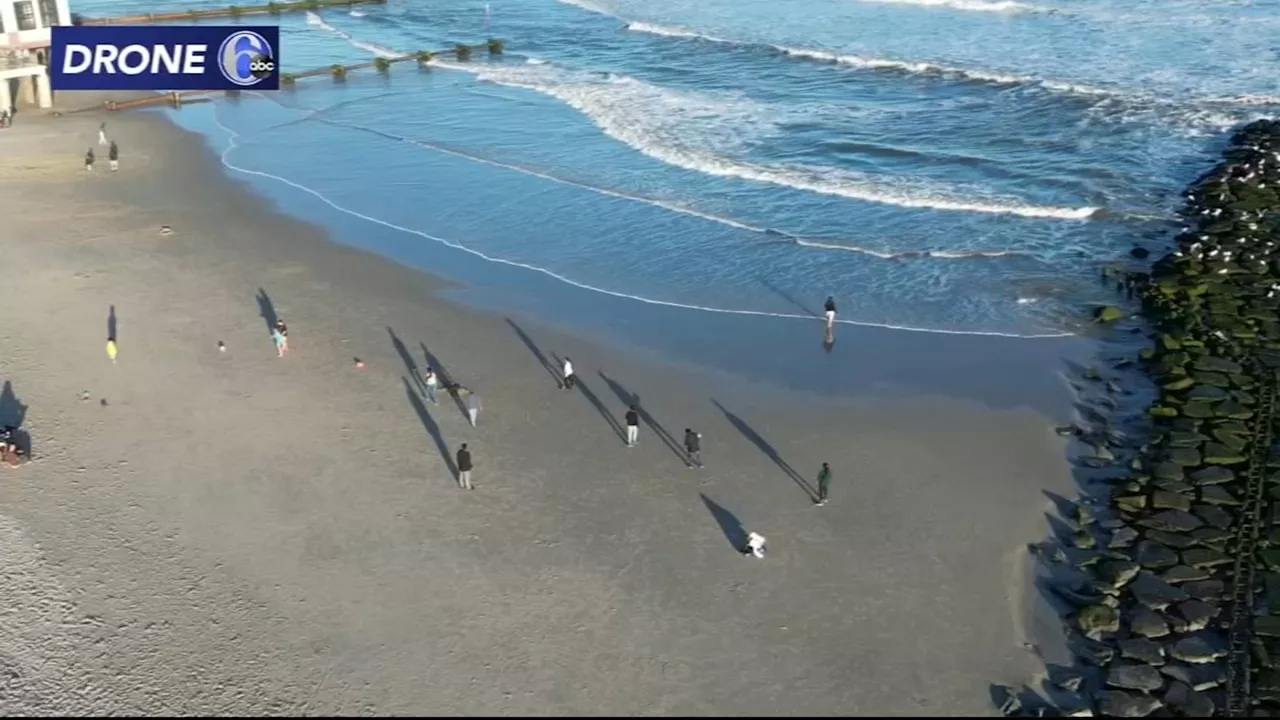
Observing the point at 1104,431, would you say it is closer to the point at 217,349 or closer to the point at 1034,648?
the point at 1034,648

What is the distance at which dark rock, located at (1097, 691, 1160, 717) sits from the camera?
15.3 meters

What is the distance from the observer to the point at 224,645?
54.5ft

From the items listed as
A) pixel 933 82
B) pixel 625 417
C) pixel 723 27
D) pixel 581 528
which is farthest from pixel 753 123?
pixel 581 528

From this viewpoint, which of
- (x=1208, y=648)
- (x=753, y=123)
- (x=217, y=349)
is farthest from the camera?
(x=753, y=123)

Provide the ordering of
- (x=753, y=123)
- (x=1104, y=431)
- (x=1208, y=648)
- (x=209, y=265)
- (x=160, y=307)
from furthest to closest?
1. (x=753, y=123)
2. (x=209, y=265)
3. (x=160, y=307)
4. (x=1104, y=431)
5. (x=1208, y=648)

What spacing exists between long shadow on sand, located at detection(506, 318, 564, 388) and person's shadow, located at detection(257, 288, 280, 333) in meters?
5.69

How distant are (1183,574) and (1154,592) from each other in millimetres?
787

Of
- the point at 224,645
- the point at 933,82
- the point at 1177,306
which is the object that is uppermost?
the point at 933,82

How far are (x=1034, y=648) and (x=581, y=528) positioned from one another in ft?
24.8

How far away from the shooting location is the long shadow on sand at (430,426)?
2111cm

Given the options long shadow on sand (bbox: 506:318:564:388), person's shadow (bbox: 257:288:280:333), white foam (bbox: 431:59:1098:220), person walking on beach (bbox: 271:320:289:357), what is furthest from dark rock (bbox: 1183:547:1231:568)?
person's shadow (bbox: 257:288:280:333)

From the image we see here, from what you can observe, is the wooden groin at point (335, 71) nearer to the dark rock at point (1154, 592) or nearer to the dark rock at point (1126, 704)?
the dark rock at point (1154, 592)

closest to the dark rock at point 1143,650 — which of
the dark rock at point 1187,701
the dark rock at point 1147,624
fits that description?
the dark rock at point 1147,624

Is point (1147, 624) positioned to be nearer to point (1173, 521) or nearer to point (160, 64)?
point (1173, 521)
